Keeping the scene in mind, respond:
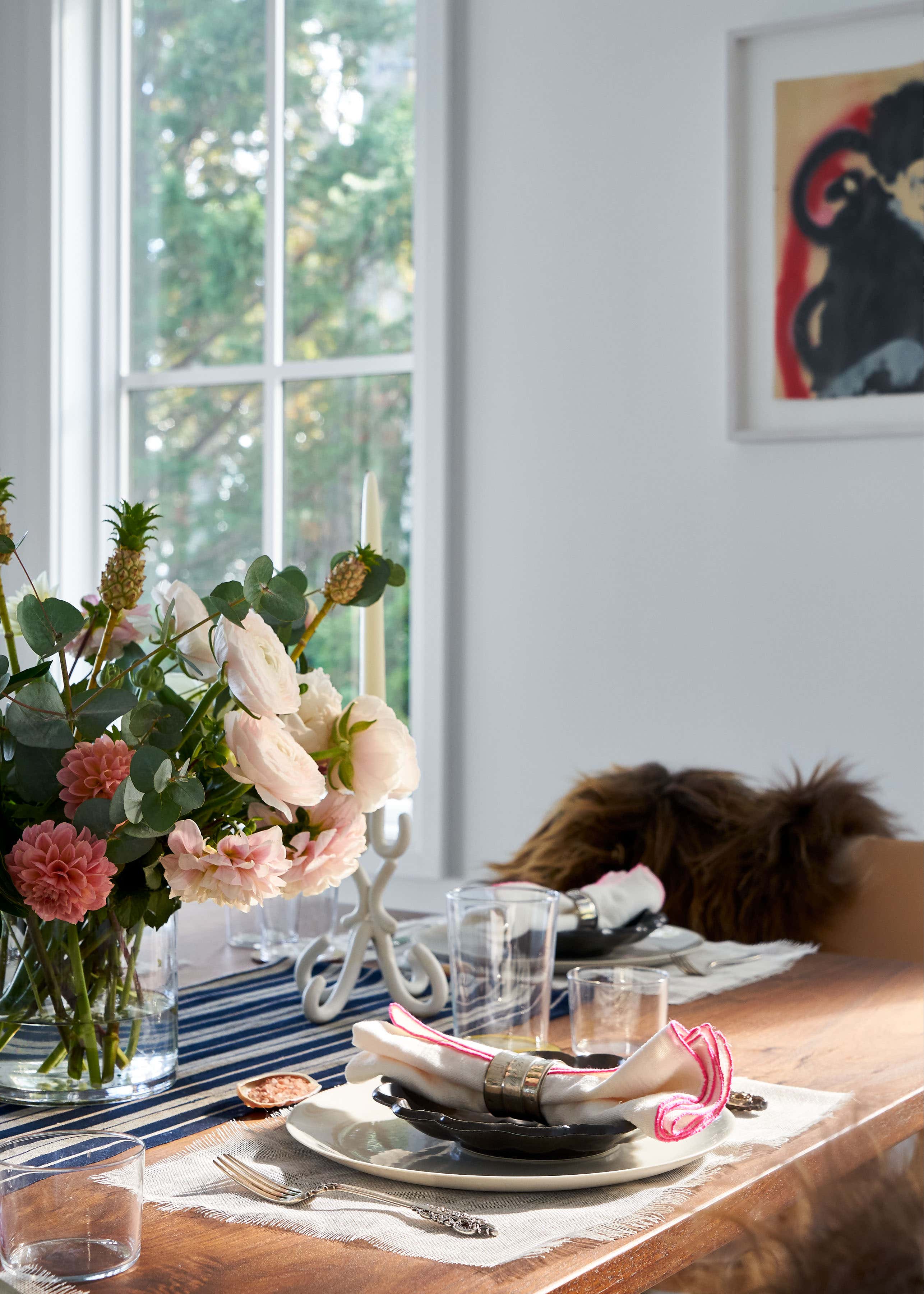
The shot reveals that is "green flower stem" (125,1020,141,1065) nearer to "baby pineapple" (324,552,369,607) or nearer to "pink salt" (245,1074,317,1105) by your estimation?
"pink salt" (245,1074,317,1105)

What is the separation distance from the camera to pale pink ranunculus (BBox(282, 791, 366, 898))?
0.94 metres

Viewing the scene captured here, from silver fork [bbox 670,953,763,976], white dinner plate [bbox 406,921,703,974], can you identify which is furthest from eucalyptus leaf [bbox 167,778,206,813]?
silver fork [bbox 670,953,763,976]

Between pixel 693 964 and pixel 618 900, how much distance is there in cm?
9

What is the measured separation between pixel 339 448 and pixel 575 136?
32.5 inches

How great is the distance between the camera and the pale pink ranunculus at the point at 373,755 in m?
0.96

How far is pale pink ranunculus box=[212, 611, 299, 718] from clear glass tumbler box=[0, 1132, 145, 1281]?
263 millimetres

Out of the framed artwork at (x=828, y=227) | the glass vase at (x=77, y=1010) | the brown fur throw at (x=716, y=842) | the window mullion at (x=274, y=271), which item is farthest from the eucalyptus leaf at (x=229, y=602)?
the window mullion at (x=274, y=271)

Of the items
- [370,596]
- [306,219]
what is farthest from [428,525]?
[370,596]

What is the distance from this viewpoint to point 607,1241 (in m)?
0.73

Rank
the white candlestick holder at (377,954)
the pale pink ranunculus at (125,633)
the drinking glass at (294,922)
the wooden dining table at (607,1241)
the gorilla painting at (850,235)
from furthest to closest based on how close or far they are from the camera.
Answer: the gorilla painting at (850,235) → the drinking glass at (294,922) → the white candlestick holder at (377,954) → the pale pink ranunculus at (125,633) → the wooden dining table at (607,1241)

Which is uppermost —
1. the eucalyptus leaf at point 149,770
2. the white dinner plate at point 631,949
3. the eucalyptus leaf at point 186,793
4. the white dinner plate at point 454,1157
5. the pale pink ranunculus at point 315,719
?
the pale pink ranunculus at point 315,719

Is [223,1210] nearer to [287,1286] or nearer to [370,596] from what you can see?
[287,1286]

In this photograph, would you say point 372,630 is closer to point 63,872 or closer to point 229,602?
point 229,602

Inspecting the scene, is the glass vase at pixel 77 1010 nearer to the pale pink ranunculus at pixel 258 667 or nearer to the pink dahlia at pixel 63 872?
the pink dahlia at pixel 63 872
